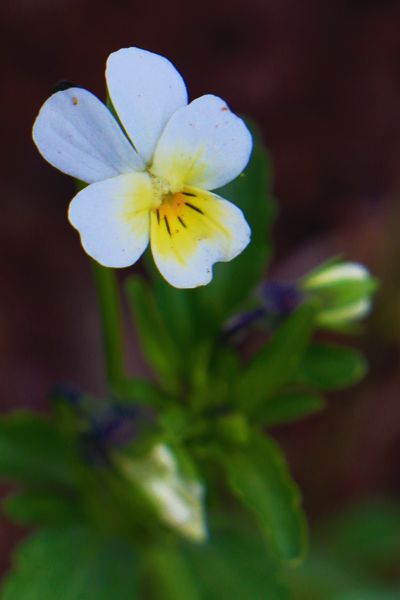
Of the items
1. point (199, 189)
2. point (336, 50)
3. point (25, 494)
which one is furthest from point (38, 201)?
point (199, 189)

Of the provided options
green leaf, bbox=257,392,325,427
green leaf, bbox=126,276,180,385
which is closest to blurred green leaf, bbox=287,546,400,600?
green leaf, bbox=257,392,325,427

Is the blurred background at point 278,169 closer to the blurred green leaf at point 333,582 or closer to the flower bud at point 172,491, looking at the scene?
the blurred green leaf at point 333,582

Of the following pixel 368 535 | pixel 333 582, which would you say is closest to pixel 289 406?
pixel 333 582

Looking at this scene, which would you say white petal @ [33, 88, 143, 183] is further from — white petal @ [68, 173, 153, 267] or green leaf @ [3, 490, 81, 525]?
green leaf @ [3, 490, 81, 525]

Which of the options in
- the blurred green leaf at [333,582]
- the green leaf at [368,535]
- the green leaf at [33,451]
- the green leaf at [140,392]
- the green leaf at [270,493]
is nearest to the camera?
the green leaf at [270,493]

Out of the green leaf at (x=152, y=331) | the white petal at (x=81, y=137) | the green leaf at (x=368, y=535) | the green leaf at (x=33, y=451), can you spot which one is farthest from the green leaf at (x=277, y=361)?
the green leaf at (x=368, y=535)

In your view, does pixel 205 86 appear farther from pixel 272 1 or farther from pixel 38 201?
pixel 38 201
